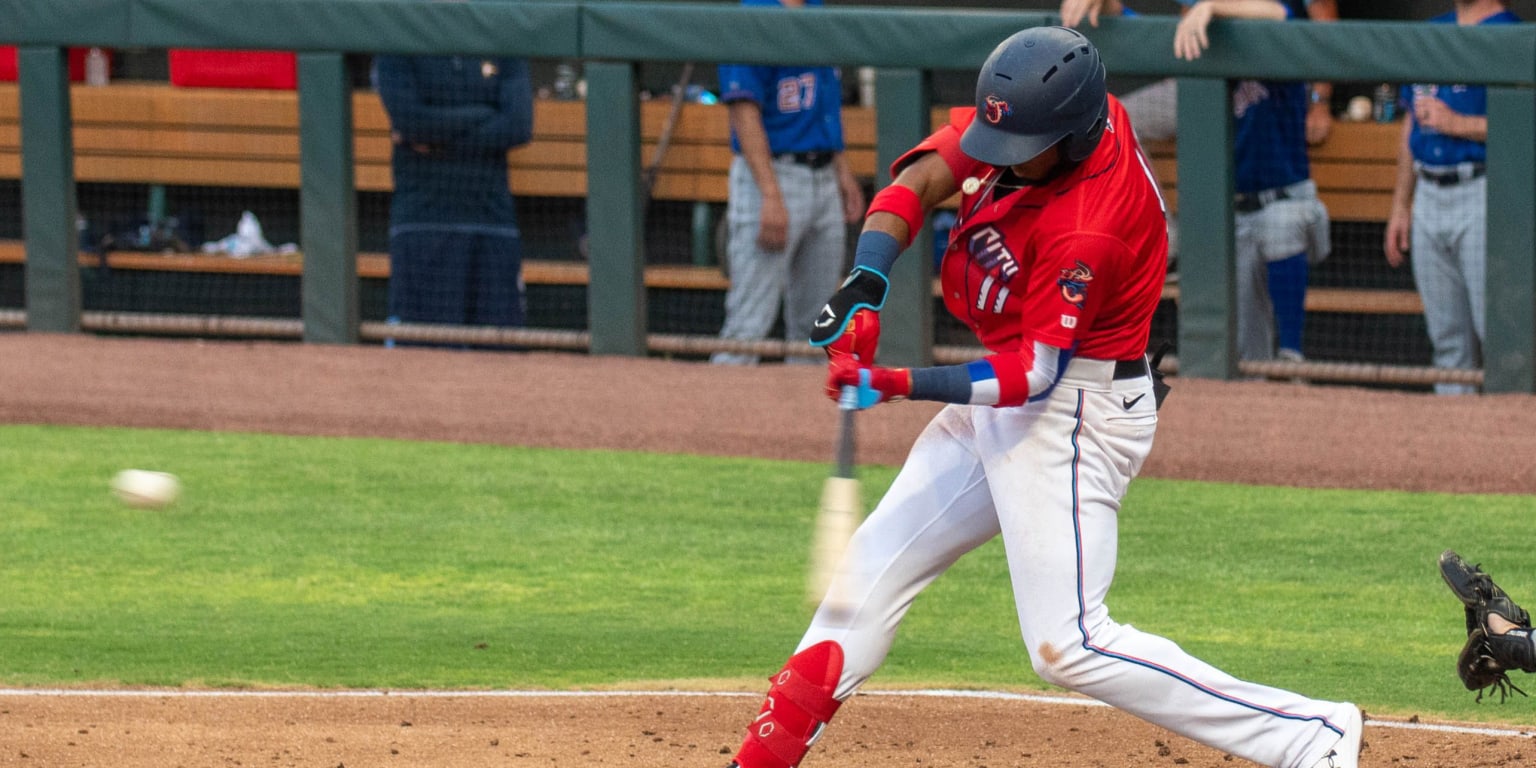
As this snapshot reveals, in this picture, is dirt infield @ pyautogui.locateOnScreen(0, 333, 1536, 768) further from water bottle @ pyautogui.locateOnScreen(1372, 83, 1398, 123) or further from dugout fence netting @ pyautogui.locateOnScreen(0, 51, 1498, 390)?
water bottle @ pyautogui.locateOnScreen(1372, 83, 1398, 123)

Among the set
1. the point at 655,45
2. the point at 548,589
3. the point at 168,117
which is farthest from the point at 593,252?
the point at 548,589

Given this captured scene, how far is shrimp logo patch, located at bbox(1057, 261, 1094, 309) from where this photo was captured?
12.5 feet

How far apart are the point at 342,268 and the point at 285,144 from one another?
88 centimetres

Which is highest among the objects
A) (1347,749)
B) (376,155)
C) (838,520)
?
(376,155)

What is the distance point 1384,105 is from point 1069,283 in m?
6.32

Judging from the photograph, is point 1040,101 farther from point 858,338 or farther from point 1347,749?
point 1347,749

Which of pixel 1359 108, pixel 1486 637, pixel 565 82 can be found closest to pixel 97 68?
pixel 565 82

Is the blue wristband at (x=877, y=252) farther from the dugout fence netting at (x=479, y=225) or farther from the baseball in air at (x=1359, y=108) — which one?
the baseball in air at (x=1359, y=108)

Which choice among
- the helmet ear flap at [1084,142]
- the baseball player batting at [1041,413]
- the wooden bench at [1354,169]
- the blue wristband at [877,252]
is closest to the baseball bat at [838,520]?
the baseball player batting at [1041,413]

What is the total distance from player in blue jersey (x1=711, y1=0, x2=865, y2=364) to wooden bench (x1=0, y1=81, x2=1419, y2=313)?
0.41 metres

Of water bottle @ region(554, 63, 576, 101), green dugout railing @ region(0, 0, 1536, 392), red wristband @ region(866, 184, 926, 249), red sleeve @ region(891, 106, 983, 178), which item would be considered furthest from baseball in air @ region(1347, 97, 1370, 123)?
red wristband @ region(866, 184, 926, 249)

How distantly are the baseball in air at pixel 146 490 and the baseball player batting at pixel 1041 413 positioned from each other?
3.62 metres

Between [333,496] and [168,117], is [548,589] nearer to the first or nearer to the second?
[333,496]

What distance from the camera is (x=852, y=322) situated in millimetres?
3906
